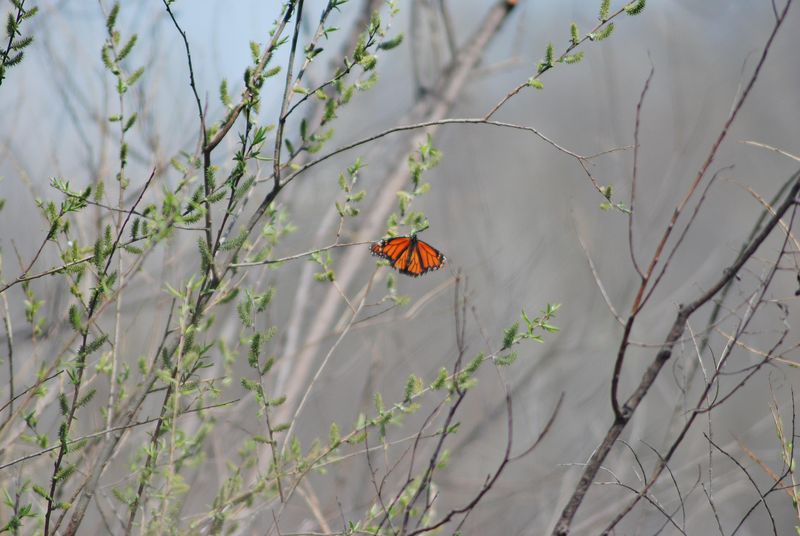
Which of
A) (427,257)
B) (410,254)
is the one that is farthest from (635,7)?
(427,257)

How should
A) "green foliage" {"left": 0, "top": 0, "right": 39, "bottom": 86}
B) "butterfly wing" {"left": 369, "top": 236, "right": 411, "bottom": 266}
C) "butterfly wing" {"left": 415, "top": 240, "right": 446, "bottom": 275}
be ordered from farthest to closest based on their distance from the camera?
"butterfly wing" {"left": 415, "top": 240, "right": 446, "bottom": 275} < "butterfly wing" {"left": 369, "top": 236, "right": 411, "bottom": 266} < "green foliage" {"left": 0, "top": 0, "right": 39, "bottom": 86}

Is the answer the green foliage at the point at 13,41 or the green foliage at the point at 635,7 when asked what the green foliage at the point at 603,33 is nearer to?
the green foliage at the point at 635,7

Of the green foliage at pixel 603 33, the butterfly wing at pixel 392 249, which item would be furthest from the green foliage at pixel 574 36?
the butterfly wing at pixel 392 249

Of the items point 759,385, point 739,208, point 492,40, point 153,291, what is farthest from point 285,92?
point 739,208

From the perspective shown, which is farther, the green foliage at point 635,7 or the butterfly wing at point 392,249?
the butterfly wing at point 392,249

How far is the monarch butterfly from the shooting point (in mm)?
2410

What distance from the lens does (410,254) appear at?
2562 millimetres

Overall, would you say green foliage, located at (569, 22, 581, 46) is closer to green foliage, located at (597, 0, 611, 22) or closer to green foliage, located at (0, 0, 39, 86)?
green foliage, located at (597, 0, 611, 22)

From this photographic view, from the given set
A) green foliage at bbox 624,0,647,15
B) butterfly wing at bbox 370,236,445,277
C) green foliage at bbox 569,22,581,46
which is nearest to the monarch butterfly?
butterfly wing at bbox 370,236,445,277

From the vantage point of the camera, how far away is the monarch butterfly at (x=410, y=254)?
7.91ft

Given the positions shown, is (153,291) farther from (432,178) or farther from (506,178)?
(506,178)

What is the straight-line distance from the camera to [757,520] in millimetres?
13672

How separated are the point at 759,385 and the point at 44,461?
52.1 ft

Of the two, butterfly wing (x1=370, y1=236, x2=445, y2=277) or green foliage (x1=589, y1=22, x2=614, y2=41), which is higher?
green foliage (x1=589, y1=22, x2=614, y2=41)
